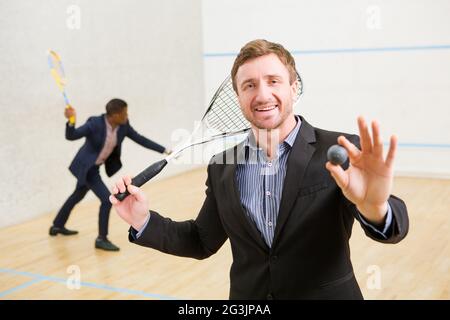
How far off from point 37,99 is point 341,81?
389 cm

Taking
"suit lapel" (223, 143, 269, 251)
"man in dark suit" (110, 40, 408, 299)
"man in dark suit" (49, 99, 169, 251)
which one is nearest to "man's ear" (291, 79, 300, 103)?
"man in dark suit" (110, 40, 408, 299)

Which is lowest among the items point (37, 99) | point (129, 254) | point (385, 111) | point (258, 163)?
point (129, 254)

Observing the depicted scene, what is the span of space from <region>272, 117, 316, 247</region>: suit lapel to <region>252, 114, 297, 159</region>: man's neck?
0.03m

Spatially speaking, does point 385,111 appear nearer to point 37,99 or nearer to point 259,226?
point 37,99

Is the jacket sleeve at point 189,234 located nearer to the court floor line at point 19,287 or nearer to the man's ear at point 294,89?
the man's ear at point 294,89

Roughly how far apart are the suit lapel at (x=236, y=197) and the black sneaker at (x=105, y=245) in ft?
9.78

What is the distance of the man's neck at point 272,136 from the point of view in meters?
1.29

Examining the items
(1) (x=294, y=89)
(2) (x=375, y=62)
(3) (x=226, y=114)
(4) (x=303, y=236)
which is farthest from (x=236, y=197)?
(2) (x=375, y=62)

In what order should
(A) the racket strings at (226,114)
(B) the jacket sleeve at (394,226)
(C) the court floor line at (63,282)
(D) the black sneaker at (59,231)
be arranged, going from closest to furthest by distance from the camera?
(B) the jacket sleeve at (394,226), (A) the racket strings at (226,114), (C) the court floor line at (63,282), (D) the black sneaker at (59,231)

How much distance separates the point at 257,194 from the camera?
4.27ft

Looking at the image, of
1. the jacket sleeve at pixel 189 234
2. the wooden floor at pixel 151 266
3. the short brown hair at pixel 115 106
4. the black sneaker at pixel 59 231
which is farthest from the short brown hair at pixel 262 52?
the black sneaker at pixel 59 231

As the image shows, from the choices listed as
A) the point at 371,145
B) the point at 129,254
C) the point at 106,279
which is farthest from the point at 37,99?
the point at 371,145

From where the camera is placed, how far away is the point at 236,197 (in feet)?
4.25

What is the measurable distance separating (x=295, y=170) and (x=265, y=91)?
0.62 feet
